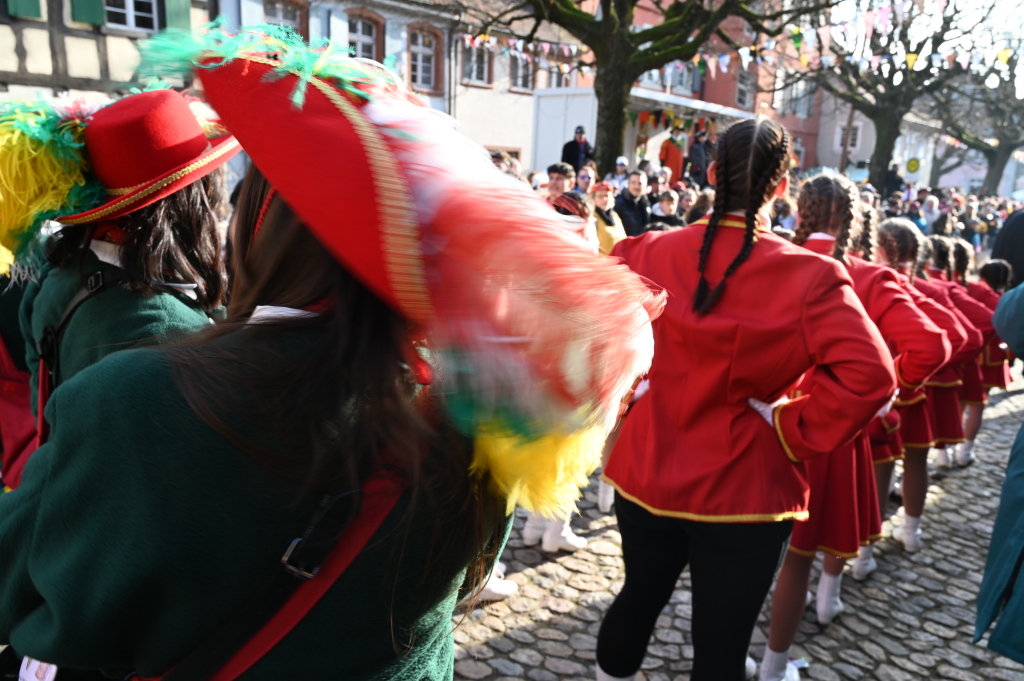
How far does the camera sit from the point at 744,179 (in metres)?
2.17

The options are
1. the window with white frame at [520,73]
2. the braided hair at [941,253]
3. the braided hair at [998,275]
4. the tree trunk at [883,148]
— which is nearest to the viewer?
the braided hair at [941,253]

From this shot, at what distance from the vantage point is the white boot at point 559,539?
13.3ft

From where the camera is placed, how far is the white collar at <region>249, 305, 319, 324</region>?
97 centimetres

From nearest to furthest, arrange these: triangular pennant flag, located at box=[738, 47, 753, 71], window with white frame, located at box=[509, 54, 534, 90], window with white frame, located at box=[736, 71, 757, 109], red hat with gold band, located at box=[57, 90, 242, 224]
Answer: red hat with gold band, located at box=[57, 90, 242, 224] < triangular pennant flag, located at box=[738, 47, 753, 71] < window with white frame, located at box=[509, 54, 534, 90] < window with white frame, located at box=[736, 71, 757, 109]

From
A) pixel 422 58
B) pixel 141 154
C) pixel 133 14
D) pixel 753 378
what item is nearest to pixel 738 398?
pixel 753 378

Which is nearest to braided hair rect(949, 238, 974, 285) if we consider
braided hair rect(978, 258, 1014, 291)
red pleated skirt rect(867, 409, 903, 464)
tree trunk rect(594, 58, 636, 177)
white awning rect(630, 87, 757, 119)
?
braided hair rect(978, 258, 1014, 291)

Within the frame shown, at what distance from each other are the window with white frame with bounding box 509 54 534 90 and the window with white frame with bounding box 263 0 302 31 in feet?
20.6

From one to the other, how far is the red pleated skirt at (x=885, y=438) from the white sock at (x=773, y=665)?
122cm

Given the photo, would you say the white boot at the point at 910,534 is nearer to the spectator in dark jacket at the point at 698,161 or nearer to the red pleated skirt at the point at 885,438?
the red pleated skirt at the point at 885,438

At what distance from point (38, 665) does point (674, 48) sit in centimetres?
1266

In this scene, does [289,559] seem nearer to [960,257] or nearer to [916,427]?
[916,427]

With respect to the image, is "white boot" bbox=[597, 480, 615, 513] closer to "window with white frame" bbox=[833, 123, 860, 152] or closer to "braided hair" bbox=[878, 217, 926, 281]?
"braided hair" bbox=[878, 217, 926, 281]

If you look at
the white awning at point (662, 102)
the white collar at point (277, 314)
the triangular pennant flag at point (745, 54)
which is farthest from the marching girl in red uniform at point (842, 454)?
the white awning at point (662, 102)

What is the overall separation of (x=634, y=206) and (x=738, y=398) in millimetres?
6272
